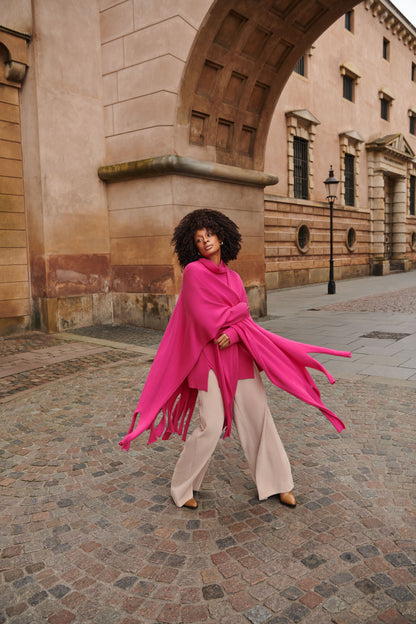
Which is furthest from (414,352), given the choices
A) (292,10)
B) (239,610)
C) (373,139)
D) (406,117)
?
(406,117)

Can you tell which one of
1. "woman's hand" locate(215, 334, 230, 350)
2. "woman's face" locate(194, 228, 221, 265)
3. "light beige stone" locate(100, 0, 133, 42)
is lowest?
"woman's hand" locate(215, 334, 230, 350)

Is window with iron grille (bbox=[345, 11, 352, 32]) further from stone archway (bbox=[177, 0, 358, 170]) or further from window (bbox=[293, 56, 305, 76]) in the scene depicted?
stone archway (bbox=[177, 0, 358, 170])

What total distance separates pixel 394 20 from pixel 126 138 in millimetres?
22475

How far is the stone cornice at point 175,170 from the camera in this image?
8.49 m

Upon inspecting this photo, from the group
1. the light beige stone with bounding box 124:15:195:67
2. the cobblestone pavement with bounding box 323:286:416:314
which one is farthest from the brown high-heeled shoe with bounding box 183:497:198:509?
the cobblestone pavement with bounding box 323:286:416:314

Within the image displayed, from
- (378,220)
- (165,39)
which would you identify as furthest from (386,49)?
(165,39)

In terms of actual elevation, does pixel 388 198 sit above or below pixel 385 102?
below

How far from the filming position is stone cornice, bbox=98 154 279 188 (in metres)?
8.49

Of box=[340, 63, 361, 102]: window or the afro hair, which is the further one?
box=[340, 63, 361, 102]: window

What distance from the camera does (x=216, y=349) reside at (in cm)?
272

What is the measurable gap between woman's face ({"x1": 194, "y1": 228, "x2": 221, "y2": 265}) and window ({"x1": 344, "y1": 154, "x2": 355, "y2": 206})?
21.6m

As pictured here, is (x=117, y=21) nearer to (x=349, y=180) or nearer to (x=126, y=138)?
(x=126, y=138)

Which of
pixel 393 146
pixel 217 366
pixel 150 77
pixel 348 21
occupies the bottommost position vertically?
pixel 217 366

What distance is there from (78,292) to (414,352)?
20.1 ft
